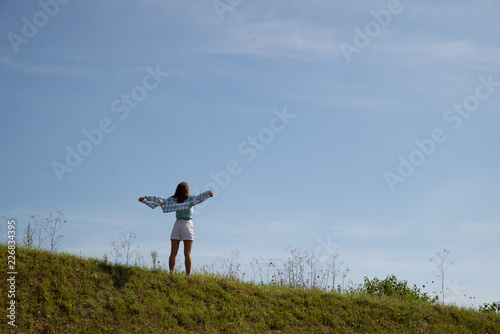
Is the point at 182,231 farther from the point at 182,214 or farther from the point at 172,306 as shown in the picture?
the point at 172,306

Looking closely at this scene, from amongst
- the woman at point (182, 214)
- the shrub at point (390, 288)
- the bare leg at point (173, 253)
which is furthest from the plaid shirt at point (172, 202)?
the shrub at point (390, 288)

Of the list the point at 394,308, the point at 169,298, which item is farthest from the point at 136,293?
the point at 394,308

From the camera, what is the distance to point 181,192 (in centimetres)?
1234

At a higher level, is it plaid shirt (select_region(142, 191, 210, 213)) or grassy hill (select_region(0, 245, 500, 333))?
plaid shirt (select_region(142, 191, 210, 213))

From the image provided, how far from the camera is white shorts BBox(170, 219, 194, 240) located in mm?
11984

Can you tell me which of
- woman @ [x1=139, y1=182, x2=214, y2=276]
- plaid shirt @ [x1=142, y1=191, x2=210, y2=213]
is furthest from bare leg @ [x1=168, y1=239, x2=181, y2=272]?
plaid shirt @ [x1=142, y1=191, x2=210, y2=213]

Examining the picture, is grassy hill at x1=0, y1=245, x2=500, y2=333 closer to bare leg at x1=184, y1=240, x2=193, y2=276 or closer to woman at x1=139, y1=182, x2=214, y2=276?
bare leg at x1=184, y1=240, x2=193, y2=276

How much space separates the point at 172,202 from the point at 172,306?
8.67 feet

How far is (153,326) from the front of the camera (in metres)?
10.3

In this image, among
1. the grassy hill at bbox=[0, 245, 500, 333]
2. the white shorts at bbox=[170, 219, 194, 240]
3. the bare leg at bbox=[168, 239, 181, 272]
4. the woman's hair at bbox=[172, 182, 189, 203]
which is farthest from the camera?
the woman's hair at bbox=[172, 182, 189, 203]

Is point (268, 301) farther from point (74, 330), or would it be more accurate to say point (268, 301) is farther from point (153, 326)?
point (74, 330)

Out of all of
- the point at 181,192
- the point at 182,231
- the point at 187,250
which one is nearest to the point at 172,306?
the point at 187,250

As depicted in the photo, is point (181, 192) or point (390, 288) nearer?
point (181, 192)

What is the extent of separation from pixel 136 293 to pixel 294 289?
4669 mm
